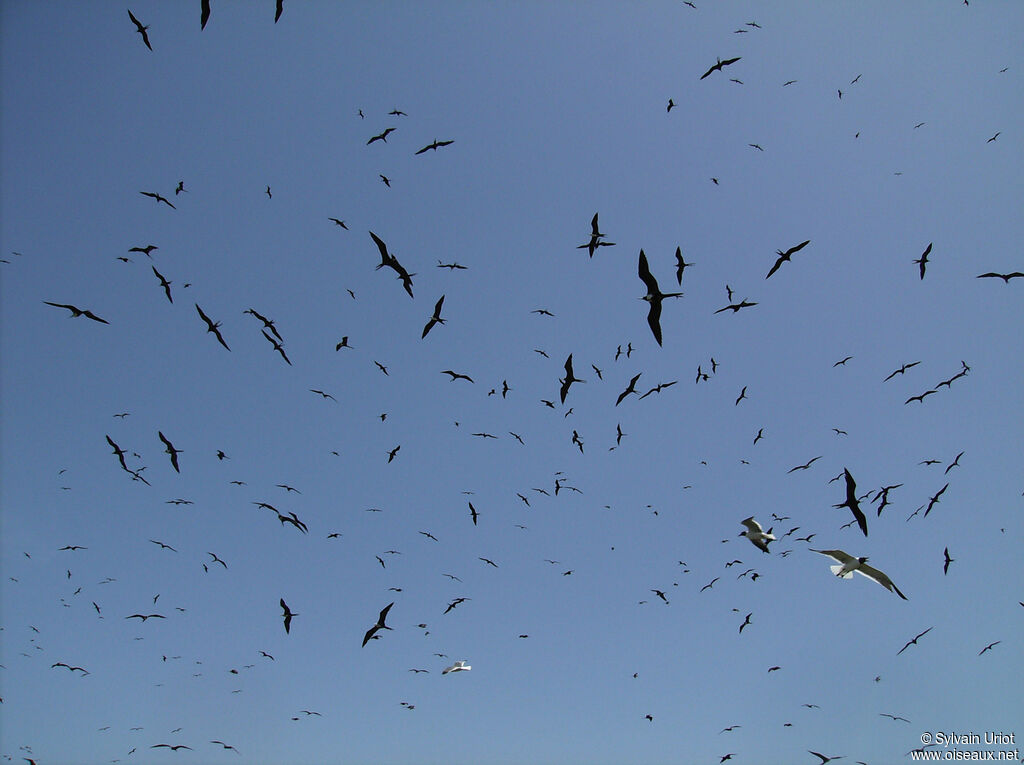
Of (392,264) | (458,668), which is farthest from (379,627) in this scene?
(392,264)

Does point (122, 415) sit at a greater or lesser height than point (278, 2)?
greater

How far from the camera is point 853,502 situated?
1034 cm

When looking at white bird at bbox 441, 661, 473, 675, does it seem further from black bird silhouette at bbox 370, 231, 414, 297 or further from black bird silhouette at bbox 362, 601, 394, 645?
black bird silhouette at bbox 370, 231, 414, 297

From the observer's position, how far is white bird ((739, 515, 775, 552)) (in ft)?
39.8

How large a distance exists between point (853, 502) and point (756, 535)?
2.66m

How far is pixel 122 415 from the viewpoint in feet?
91.5

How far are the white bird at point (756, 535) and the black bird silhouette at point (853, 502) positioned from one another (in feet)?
6.73

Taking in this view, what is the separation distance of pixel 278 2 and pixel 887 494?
2625cm

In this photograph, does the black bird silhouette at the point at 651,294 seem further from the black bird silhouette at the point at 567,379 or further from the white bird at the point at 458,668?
the white bird at the point at 458,668

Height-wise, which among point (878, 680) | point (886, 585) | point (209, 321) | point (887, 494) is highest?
point (209, 321)

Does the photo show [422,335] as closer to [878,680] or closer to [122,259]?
[122,259]

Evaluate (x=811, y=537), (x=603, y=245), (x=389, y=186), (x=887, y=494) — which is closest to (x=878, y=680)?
(x=811, y=537)

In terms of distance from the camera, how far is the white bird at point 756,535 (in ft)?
39.8

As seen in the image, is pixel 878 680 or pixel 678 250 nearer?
pixel 678 250
